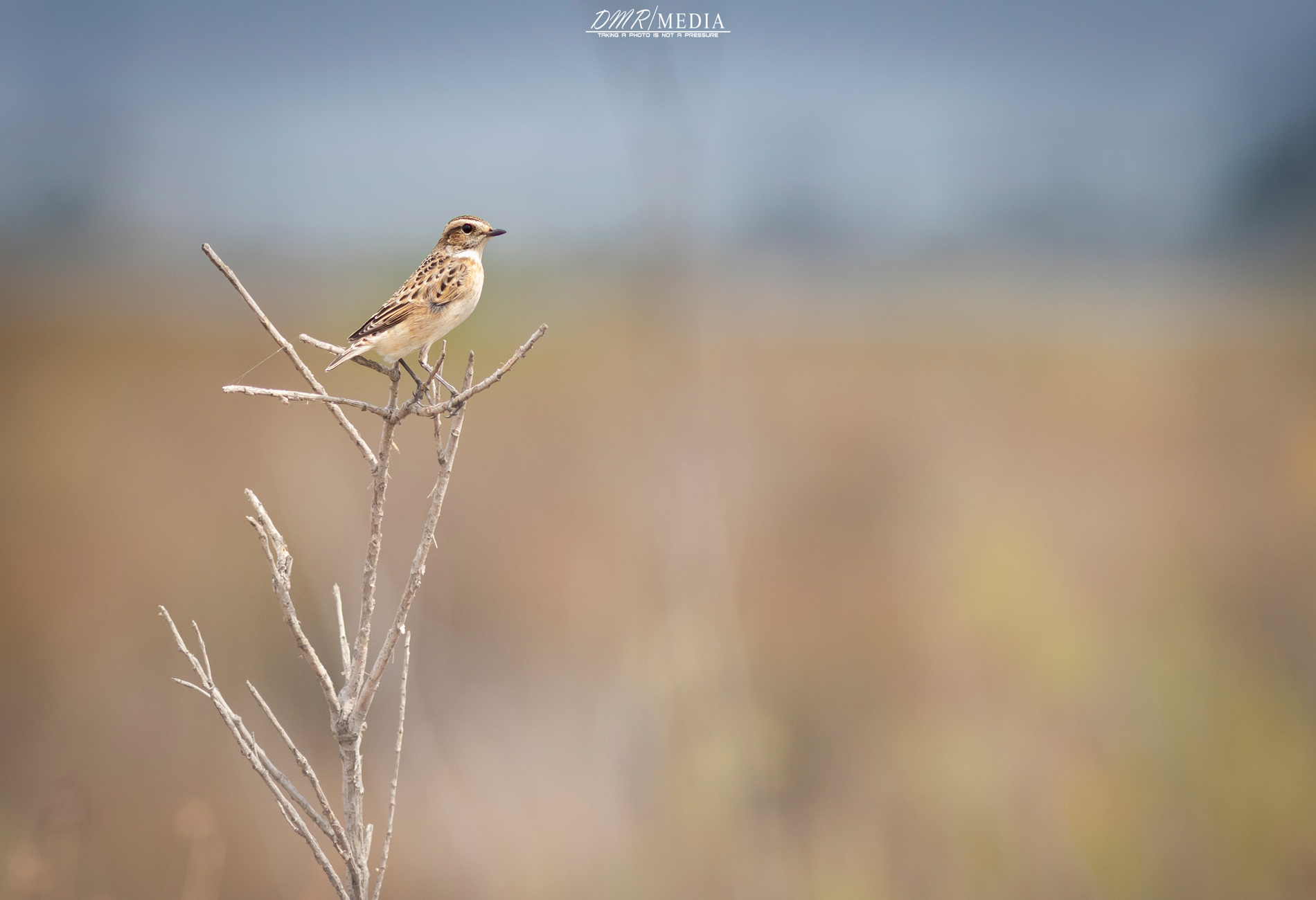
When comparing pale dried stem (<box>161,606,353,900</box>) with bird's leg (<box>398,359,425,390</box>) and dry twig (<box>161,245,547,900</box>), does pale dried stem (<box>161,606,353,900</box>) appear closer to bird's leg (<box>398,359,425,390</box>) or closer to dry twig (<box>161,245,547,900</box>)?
dry twig (<box>161,245,547,900</box>)

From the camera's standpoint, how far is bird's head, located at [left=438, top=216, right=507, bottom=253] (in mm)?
1113

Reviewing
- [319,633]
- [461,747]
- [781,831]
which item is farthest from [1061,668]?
[319,633]

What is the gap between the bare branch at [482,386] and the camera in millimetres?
769

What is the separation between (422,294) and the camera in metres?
1.01

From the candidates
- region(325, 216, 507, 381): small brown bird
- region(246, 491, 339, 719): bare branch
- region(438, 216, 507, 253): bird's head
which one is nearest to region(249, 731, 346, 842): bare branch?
region(246, 491, 339, 719): bare branch

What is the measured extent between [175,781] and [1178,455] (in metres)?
5.68

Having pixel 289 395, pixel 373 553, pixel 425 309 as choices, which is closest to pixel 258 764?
pixel 373 553

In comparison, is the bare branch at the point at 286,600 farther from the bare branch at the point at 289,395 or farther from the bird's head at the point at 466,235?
the bird's head at the point at 466,235

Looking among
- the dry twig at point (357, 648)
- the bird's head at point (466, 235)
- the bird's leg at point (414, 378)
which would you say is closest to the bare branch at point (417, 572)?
the dry twig at point (357, 648)

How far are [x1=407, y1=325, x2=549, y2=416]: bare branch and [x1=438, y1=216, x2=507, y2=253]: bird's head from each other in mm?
342

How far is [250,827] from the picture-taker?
3.54m

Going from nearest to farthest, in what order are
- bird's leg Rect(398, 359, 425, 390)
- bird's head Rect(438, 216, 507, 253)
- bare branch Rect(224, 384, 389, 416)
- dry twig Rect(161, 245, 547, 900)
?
1. bare branch Rect(224, 384, 389, 416)
2. dry twig Rect(161, 245, 547, 900)
3. bird's leg Rect(398, 359, 425, 390)
4. bird's head Rect(438, 216, 507, 253)

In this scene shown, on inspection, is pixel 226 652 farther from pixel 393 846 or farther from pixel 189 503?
pixel 393 846

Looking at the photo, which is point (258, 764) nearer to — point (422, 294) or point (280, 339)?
point (280, 339)
